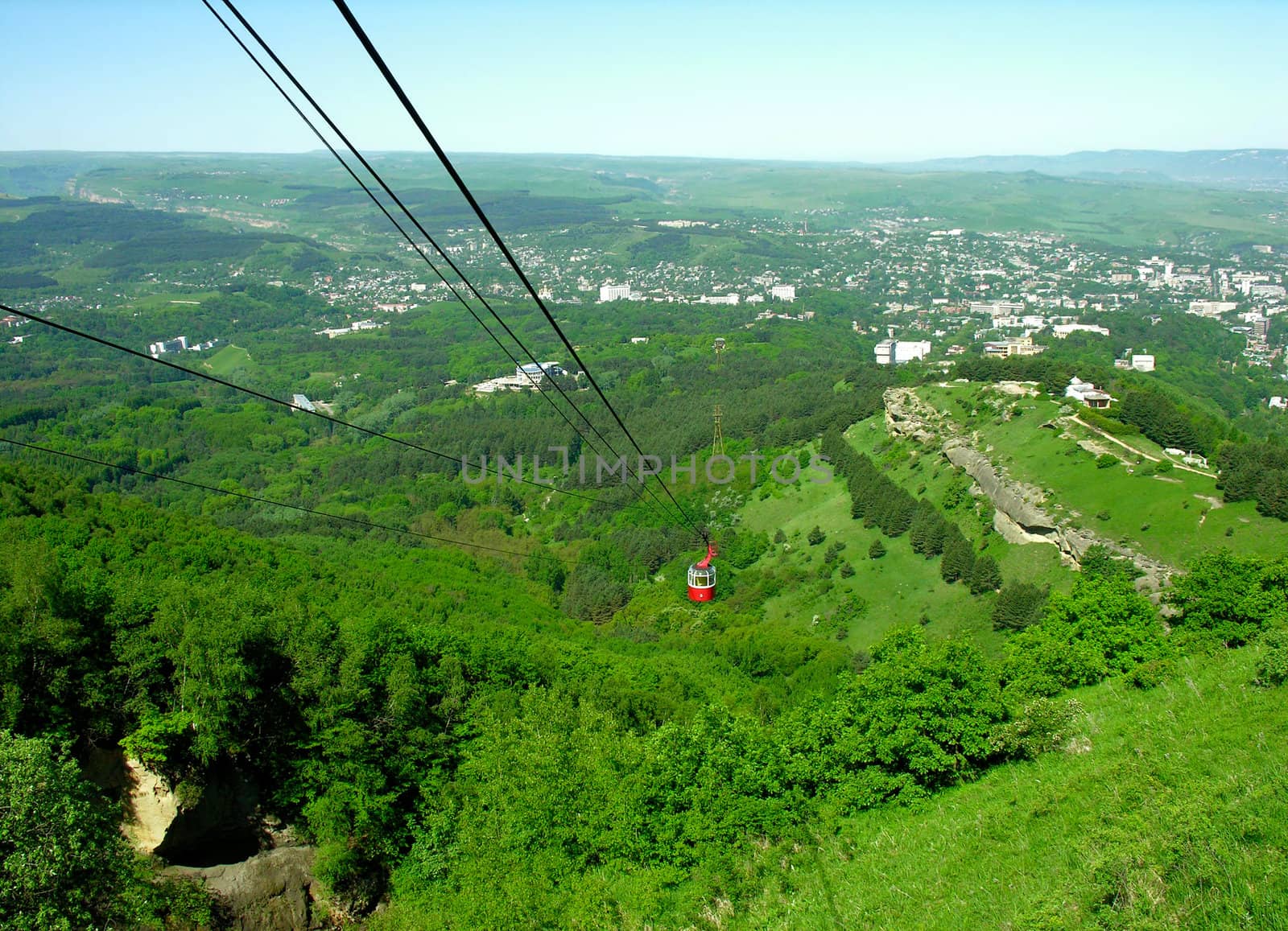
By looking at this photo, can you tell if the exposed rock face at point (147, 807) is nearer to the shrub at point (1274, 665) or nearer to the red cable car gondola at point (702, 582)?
the red cable car gondola at point (702, 582)

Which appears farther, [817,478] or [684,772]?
[817,478]

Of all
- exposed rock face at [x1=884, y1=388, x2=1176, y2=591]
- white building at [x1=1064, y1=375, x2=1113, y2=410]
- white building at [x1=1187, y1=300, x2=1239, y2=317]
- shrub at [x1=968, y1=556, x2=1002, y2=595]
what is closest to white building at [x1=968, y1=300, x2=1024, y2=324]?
white building at [x1=1187, y1=300, x2=1239, y2=317]

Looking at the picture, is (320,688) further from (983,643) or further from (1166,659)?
(983,643)

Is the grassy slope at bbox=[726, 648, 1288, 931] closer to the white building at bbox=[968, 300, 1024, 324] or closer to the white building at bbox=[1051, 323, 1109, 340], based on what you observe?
the white building at bbox=[1051, 323, 1109, 340]

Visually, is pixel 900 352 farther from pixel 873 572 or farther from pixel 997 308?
pixel 873 572

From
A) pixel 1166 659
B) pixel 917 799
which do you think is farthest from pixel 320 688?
pixel 1166 659

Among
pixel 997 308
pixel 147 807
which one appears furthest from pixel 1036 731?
pixel 997 308
